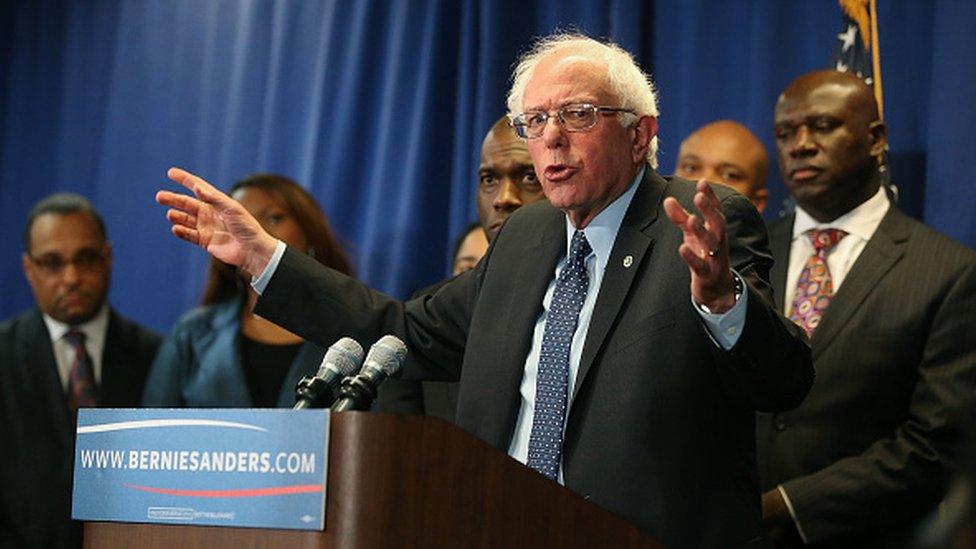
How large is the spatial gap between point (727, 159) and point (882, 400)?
1281 mm

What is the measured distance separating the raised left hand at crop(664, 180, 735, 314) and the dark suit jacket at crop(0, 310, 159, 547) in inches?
123

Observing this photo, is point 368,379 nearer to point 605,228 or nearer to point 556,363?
point 556,363

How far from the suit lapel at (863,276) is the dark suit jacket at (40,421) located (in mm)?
2489

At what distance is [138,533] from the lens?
216 cm

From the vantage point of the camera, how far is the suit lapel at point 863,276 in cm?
373

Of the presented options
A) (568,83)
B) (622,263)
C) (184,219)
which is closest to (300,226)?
(184,219)

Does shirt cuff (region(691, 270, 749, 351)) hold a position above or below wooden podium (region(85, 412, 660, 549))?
above

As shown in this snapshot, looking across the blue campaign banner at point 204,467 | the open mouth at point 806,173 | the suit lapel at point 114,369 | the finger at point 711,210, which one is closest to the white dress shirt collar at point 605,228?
the finger at point 711,210

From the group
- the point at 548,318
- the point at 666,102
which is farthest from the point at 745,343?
the point at 666,102

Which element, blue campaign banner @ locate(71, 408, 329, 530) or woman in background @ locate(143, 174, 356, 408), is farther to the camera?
woman in background @ locate(143, 174, 356, 408)

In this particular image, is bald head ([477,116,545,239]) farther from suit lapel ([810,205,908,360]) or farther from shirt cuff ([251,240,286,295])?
shirt cuff ([251,240,286,295])

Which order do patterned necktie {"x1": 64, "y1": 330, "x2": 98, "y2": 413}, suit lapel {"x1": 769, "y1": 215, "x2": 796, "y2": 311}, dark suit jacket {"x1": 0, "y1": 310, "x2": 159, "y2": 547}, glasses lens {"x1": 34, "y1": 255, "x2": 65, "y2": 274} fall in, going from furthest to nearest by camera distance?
glasses lens {"x1": 34, "y1": 255, "x2": 65, "y2": 274} < patterned necktie {"x1": 64, "y1": 330, "x2": 98, "y2": 413} < dark suit jacket {"x1": 0, "y1": 310, "x2": 159, "y2": 547} < suit lapel {"x1": 769, "y1": 215, "x2": 796, "y2": 311}

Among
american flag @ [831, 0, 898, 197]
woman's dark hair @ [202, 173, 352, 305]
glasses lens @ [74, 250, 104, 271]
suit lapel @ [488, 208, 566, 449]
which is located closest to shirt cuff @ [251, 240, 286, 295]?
suit lapel @ [488, 208, 566, 449]

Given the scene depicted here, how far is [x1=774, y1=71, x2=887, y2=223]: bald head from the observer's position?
4.07m
